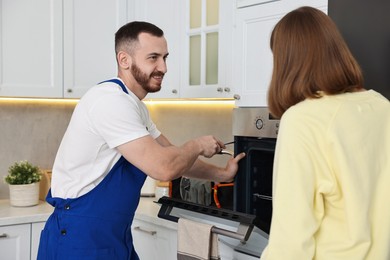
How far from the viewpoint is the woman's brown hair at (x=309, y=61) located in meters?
1.23

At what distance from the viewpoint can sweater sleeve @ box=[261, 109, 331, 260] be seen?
46.1 inches

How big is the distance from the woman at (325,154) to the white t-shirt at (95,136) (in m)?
0.61

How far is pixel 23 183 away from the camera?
2.85 meters

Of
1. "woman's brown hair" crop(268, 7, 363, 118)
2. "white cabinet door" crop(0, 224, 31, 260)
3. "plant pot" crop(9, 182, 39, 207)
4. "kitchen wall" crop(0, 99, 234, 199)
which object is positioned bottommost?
"white cabinet door" crop(0, 224, 31, 260)

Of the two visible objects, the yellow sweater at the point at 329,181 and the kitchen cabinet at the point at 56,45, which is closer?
the yellow sweater at the point at 329,181

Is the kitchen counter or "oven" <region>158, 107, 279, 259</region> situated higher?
"oven" <region>158, 107, 279, 259</region>

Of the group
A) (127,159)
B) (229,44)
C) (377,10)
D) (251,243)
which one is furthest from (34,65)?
(377,10)

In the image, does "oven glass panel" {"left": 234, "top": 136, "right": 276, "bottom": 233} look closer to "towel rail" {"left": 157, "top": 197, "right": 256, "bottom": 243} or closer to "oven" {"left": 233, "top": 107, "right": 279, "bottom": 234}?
"oven" {"left": 233, "top": 107, "right": 279, "bottom": 234}

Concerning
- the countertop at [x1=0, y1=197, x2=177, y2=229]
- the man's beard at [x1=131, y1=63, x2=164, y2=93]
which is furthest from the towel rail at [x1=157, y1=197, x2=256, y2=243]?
the man's beard at [x1=131, y1=63, x2=164, y2=93]

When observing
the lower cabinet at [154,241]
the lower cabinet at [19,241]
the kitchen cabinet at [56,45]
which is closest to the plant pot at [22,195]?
the lower cabinet at [19,241]

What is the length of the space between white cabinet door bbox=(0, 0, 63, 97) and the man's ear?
1.00 metres

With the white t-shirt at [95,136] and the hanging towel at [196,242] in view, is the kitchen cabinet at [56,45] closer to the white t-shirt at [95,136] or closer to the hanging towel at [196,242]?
the white t-shirt at [95,136]

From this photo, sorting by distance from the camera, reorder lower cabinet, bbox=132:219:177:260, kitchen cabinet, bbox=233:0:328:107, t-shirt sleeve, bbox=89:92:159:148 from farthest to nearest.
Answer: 1. lower cabinet, bbox=132:219:177:260
2. kitchen cabinet, bbox=233:0:328:107
3. t-shirt sleeve, bbox=89:92:159:148

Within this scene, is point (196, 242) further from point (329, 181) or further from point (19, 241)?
point (19, 241)
